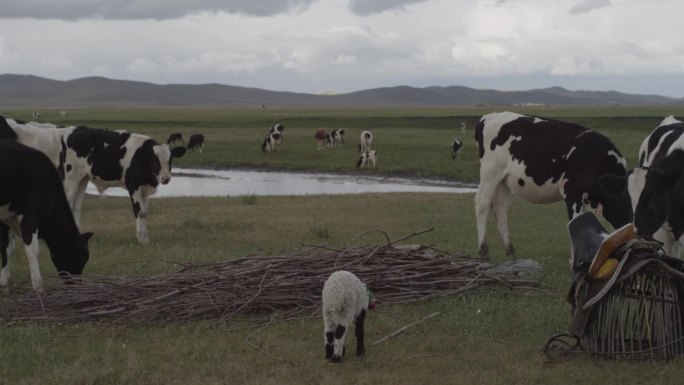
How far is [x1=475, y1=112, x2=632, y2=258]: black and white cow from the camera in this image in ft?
39.3

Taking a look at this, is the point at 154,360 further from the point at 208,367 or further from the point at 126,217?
the point at 126,217

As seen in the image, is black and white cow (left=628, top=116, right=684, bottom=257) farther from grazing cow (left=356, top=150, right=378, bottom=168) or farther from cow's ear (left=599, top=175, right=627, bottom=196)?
grazing cow (left=356, top=150, right=378, bottom=168)

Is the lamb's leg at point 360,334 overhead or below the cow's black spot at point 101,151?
below

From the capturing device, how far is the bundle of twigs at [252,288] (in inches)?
350

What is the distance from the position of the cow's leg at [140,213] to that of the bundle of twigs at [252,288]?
492 centimetres

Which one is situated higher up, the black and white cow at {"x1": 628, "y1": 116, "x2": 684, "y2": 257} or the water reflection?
the black and white cow at {"x1": 628, "y1": 116, "x2": 684, "y2": 257}

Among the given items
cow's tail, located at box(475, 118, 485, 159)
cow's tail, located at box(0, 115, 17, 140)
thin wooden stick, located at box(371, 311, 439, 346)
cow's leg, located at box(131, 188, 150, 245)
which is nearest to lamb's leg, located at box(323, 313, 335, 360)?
thin wooden stick, located at box(371, 311, 439, 346)

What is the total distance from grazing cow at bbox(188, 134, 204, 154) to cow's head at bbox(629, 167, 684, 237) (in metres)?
41.8

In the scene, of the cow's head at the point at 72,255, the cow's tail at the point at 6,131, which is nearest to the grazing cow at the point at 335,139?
the cow's tail at the point at 6,131

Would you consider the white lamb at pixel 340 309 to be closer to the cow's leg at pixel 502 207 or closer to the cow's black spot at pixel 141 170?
the cow's leg at pixel 502 207

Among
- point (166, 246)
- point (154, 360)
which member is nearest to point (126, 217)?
point (166, 246)

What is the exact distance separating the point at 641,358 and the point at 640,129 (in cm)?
5565

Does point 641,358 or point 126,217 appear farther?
point 126,217

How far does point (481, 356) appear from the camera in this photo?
763 cm
